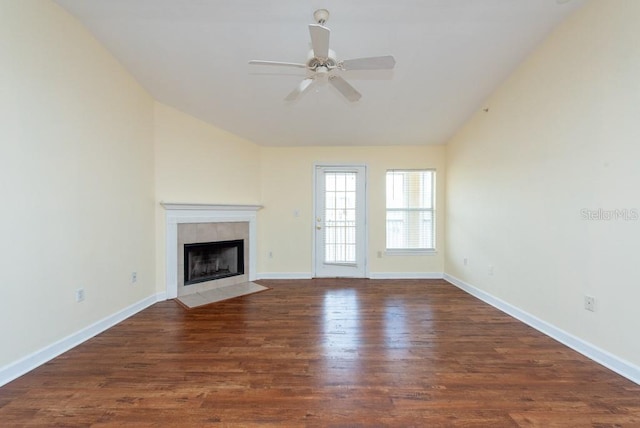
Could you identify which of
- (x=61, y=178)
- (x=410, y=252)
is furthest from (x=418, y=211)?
(x=61, y=178)

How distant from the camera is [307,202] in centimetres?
479

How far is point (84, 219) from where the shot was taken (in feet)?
8.23

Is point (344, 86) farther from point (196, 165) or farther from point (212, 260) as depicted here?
point (212, 260)

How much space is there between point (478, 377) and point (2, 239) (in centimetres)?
344

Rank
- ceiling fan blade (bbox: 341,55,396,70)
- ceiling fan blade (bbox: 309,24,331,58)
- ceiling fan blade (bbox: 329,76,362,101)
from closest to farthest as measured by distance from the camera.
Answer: ceiling fan blade (bbox: 309,24,331,58) < ceiling fan blade (bbox: 341,55,396,70) < ceiling fan blade (bbox: 329,76,362,101)

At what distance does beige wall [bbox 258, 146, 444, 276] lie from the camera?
4.75m

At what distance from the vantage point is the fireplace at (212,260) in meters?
3.89

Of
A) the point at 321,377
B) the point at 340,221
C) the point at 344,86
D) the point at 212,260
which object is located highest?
the point at 344,86

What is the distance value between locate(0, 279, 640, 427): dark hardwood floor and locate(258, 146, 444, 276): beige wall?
1746mm

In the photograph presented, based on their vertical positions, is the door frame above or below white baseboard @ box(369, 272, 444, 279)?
above

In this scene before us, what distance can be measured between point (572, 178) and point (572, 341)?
4.64 feet

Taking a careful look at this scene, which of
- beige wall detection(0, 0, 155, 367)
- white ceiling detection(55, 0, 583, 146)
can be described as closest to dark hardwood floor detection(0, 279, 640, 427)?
beige wall detection(0, 0, 155, 367)

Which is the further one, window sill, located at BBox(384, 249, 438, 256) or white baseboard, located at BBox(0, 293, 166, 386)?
window sill, located at BBox(384, 249, 438, 256)

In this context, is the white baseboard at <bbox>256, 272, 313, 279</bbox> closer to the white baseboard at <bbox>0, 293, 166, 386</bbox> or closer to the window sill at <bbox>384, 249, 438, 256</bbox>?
the window sill at <bbox>384, 249, 438, 256</bbox>
